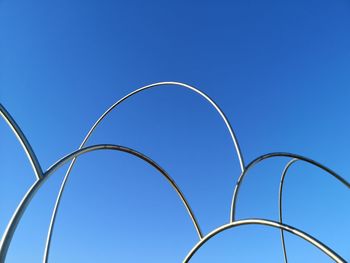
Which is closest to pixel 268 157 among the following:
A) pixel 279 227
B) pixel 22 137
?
pixel 279 227

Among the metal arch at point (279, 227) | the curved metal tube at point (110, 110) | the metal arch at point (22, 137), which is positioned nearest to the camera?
the metal arch at point (279, 227)

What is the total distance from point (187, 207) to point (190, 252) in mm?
8139

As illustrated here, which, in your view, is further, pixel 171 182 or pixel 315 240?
pixel 171 182

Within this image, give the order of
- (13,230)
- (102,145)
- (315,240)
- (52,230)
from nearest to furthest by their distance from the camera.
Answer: (13,230) < (315,240) < (102,145) < (52,230)

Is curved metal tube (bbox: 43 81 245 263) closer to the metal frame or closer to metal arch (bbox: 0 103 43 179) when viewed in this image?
the metal frame

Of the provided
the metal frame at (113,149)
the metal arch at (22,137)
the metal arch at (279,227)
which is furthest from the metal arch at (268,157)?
the metal arch at (22,137)

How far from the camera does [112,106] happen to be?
23.7 meters

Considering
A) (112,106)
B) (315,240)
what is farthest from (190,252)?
(112,106)

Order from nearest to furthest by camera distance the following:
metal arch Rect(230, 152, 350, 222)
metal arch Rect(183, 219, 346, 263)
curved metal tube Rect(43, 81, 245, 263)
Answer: metal arch Rect(183, 219, 346, 263)
metal arch Rect(230, 152, 350, 222)
curved metal tube Rect(43, 81, 245, 263)

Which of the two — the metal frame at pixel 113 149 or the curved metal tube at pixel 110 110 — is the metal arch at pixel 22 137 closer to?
the metal frame at pixel 113 149

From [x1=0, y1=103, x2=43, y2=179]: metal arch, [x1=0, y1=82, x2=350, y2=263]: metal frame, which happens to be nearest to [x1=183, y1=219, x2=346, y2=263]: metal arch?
[x1=0, y1=82, x2=350, y2=263]: metal frame

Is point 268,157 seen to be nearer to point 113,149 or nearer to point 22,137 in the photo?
point 113,149

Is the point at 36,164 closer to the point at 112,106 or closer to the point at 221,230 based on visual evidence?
the point at 221,230

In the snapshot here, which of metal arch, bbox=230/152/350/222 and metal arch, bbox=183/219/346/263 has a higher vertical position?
metal arch, bbox=230/152/350/222
